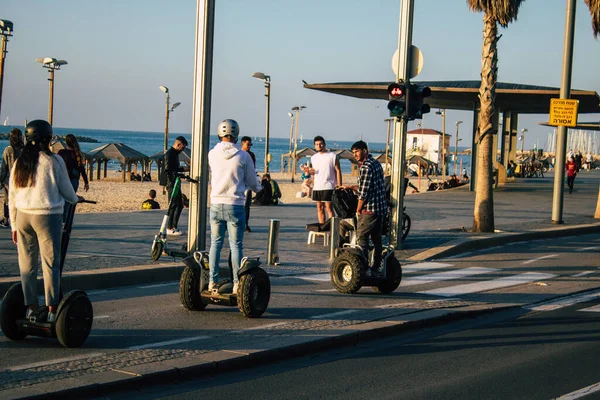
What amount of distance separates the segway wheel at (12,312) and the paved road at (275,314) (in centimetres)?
10

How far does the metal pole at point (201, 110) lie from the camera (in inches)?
463

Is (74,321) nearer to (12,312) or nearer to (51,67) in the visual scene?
(12,312)

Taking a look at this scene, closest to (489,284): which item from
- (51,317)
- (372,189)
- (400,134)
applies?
(372,189)

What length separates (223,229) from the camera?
8922mm

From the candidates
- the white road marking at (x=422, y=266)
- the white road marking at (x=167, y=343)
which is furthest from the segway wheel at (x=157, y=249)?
the white road marking at (x=167, y=343)

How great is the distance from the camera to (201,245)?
39.5 feet

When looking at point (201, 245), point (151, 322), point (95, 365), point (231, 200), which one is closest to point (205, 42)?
point (201, 245)

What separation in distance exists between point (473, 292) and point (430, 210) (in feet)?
42.9

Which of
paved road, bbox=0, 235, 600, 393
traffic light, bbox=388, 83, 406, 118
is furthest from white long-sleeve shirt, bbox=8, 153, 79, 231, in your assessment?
traffic light, bbox=388, 83, 406, 118

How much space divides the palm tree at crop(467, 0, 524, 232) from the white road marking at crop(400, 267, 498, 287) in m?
4.44

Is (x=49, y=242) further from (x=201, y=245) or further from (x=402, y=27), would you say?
(x=402, y=27)

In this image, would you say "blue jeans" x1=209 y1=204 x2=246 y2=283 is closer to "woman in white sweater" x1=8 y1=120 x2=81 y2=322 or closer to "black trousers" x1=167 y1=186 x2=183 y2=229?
"woman in white sweater" x1=8 y1=120 x2=81 y2=322

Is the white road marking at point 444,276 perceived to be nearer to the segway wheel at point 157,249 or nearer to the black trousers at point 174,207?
the segway wheel at point 157,249

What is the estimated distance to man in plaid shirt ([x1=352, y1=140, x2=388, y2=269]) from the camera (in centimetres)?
1081
